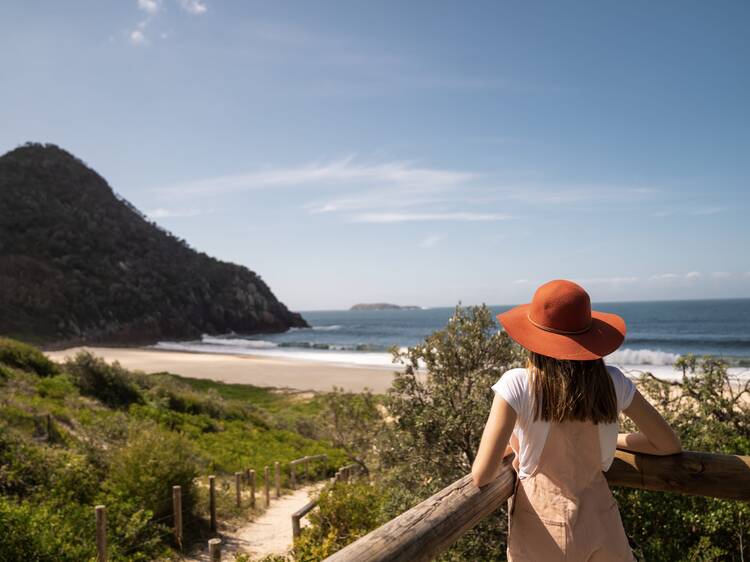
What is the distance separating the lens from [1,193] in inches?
2921

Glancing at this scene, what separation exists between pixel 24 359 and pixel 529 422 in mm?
21236

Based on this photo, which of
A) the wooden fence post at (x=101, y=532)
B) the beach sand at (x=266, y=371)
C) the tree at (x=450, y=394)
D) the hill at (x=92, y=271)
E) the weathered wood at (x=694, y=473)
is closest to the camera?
the weathered wood at (x=694, y=473)

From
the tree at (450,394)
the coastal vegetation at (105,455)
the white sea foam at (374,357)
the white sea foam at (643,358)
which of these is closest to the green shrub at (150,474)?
the coastal vegetation at (105,455)

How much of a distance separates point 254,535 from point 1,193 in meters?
82.5

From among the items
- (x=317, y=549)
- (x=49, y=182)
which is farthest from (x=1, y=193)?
(x=317, y=549)

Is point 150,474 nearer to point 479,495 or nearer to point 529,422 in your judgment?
point 479,495

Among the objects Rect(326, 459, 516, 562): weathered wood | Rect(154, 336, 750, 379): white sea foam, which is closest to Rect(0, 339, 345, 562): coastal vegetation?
Rect(326, 459, 516, 562): weathered wood

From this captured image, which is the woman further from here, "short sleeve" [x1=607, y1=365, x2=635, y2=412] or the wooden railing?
the wooden railing

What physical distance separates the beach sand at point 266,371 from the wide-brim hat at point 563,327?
98.0 feet

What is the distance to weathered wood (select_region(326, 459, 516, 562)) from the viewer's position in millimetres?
1667

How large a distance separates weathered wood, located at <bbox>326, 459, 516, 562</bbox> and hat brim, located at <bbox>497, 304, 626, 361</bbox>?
2.14 feet

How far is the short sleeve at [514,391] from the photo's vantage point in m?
1.93

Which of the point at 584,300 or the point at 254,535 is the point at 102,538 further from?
the point at 584,300

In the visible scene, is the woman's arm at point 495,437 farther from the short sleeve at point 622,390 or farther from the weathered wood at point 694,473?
the weathered wood at point 694,473
